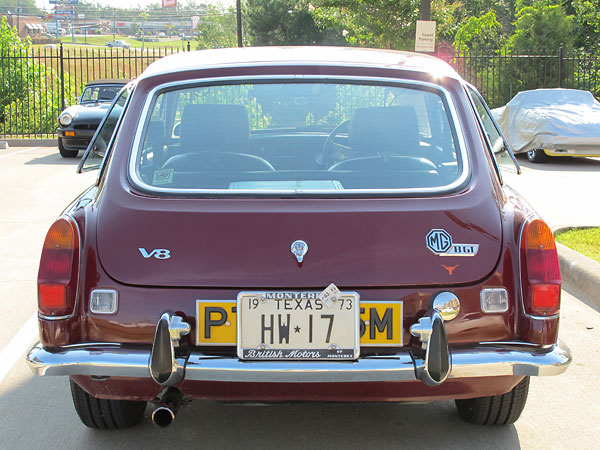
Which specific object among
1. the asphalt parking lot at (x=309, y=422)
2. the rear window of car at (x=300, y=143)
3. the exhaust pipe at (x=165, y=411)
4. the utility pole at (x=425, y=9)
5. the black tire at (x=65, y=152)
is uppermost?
the utility pole at (x=425, y=9)

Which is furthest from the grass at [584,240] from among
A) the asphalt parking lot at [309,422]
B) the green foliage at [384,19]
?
the green foliage at [384,19]

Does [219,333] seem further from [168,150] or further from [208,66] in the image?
[208,66]

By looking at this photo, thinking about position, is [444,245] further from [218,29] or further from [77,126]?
[218,29]

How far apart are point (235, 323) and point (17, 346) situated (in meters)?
2.34

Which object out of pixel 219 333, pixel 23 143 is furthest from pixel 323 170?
pixel 23 143

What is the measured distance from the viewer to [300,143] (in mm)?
3432

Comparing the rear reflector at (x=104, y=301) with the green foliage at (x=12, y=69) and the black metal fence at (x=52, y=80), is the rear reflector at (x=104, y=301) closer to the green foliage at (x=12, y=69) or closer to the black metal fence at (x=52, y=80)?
the black metal fence at (x=52, y=80)

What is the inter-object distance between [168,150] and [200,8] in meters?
165

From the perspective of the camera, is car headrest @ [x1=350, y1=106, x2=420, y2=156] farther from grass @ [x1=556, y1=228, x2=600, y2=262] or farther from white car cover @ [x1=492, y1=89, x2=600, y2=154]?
white car cover @ [x1=492, y1=89, x2=600, y2=154]

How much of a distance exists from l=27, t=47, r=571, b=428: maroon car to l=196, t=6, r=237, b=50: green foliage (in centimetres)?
7506

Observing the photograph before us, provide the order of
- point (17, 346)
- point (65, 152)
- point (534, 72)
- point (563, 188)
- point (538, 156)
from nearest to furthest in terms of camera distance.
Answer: point (17, 346) < point (563, 188) < point (538, 156) < point (65, 152) < point (534, 72)

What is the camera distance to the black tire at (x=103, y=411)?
10.7 feet

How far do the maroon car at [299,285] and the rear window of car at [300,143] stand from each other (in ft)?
0.06

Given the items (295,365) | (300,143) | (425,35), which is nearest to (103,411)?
(295,365)
